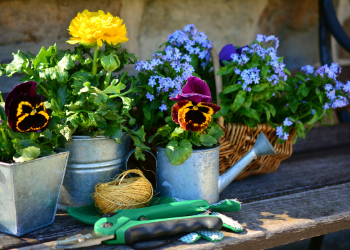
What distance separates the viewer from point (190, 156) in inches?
42.1

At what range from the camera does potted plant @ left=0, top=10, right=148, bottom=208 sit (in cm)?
100

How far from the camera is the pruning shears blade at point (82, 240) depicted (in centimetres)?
83

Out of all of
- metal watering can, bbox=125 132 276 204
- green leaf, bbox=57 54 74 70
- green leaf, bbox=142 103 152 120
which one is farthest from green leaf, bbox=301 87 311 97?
green leaf, bbox=57 54 74 70

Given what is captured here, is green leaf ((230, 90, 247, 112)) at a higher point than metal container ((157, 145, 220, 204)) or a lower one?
higher

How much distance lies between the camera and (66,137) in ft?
3.31

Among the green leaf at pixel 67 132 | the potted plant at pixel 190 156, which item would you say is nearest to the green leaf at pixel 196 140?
the potted plant at pixel 190 156

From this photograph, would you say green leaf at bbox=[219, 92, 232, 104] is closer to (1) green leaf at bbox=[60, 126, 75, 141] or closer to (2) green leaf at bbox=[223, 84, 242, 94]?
(2) green leaf at bbox=[223, 84, 242, 94]

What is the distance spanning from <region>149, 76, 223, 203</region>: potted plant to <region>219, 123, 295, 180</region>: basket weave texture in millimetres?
146

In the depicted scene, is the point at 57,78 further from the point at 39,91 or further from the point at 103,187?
the point at 103,187

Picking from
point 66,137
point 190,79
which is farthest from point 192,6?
point 66,137

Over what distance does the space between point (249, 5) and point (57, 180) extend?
142cm

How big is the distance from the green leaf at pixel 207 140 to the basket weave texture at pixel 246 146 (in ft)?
0.55

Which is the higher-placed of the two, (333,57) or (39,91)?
(333,57)

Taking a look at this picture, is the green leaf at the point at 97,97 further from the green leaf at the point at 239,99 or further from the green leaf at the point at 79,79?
the green leaf at the point at 239,99
